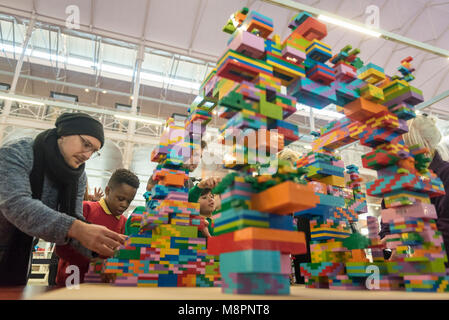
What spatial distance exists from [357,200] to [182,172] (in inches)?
32.5

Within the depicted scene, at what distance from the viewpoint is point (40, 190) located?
1.27m

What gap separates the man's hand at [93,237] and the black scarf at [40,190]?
1.02ft

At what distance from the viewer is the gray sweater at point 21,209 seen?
3.40ft

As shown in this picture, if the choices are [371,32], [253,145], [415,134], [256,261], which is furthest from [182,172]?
[371,32]

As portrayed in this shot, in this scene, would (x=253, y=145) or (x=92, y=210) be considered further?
(x=92, y=210)

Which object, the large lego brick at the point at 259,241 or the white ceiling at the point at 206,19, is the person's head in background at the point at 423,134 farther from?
the white ceiling at the point at 206,19

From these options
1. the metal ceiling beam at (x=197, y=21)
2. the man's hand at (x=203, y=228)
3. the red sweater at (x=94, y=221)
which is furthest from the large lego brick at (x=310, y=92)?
the metal ceiling beam at (x=197, y=21)

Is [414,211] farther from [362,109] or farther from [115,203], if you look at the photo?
[115,203]

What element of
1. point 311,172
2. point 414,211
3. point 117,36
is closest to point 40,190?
point 311,172

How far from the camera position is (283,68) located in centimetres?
91

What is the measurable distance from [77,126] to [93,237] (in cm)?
54

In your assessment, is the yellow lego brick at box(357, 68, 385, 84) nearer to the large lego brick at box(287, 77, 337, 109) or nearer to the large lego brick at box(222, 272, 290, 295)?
the large lego brick at box(287, 77, 337, 109)

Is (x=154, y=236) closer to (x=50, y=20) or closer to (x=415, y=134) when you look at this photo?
(x=415, y=134)

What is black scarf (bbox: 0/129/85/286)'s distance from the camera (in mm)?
1163
